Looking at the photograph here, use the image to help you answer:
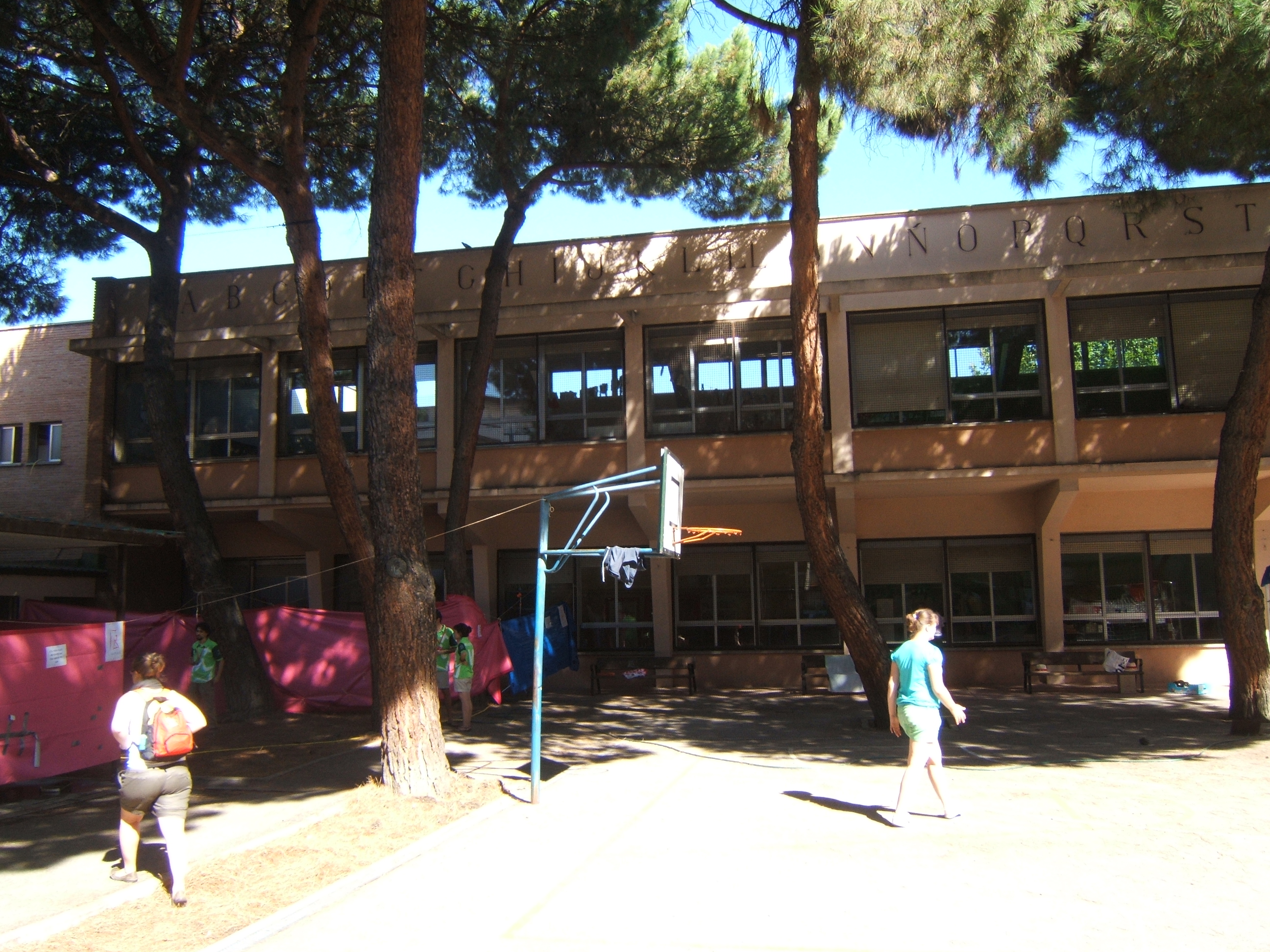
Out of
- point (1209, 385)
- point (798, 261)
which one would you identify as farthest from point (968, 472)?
point (798, 261)

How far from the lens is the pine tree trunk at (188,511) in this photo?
542 inches

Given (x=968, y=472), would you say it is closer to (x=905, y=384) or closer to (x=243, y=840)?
(x=905, y=384)

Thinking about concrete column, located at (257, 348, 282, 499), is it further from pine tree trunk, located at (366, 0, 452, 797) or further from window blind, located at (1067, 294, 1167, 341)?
window blind, located at (1067, 294, 1167, 341)

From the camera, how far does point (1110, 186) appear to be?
14.1m

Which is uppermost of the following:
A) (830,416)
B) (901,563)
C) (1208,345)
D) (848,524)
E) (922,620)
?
(1208,345)

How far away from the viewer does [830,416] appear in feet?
53.5

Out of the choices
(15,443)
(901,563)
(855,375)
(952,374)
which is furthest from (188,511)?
(952,374)

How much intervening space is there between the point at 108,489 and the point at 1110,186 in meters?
17.9

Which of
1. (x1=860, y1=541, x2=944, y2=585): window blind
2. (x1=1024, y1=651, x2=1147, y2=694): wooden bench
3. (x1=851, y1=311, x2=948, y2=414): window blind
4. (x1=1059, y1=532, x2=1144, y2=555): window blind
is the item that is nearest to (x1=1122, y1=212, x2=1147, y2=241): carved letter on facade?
(x1=851, y1=311, x2=948, y2=414): window blind

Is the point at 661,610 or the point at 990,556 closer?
the point at 990,556

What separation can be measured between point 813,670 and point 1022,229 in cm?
804

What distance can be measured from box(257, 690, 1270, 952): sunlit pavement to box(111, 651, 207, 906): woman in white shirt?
1.00 metres

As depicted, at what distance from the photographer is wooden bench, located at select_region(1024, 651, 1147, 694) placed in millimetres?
15703

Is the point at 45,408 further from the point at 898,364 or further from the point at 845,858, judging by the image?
the point at 845,858
